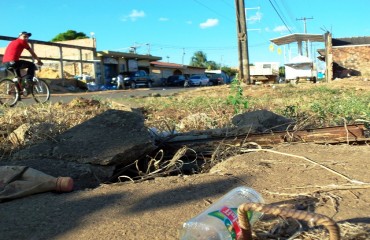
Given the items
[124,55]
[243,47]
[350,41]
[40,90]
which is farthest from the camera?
[124,55]

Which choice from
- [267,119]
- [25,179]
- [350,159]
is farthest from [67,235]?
[267,119]

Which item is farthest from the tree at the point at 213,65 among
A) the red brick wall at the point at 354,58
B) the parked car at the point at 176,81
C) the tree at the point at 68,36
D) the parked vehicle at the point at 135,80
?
the red brick wall at the point at 354,58

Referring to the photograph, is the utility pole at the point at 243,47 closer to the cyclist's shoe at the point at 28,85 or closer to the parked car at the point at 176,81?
the cyclist's shoe at the point at 28,85

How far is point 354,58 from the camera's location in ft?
115

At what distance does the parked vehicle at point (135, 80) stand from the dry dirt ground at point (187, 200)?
31848 mm

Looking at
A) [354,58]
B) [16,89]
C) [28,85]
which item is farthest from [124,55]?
[16,89]

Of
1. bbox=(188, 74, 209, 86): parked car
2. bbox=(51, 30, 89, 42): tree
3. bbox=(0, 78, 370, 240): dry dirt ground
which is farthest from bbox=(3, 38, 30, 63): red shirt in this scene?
bbox=(51, 30, 89, 42): tree

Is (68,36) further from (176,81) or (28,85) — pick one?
(28,85)

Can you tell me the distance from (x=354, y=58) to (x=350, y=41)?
191 inches

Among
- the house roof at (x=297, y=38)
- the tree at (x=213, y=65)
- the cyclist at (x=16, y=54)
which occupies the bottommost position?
the cyclist at (x=16, y=54)

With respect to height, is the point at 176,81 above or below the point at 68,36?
below

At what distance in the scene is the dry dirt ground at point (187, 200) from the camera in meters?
2.29

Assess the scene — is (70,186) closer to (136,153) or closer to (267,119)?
(136,153)

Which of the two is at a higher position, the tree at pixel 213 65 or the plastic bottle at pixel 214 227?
the tree at pixel 213 65
